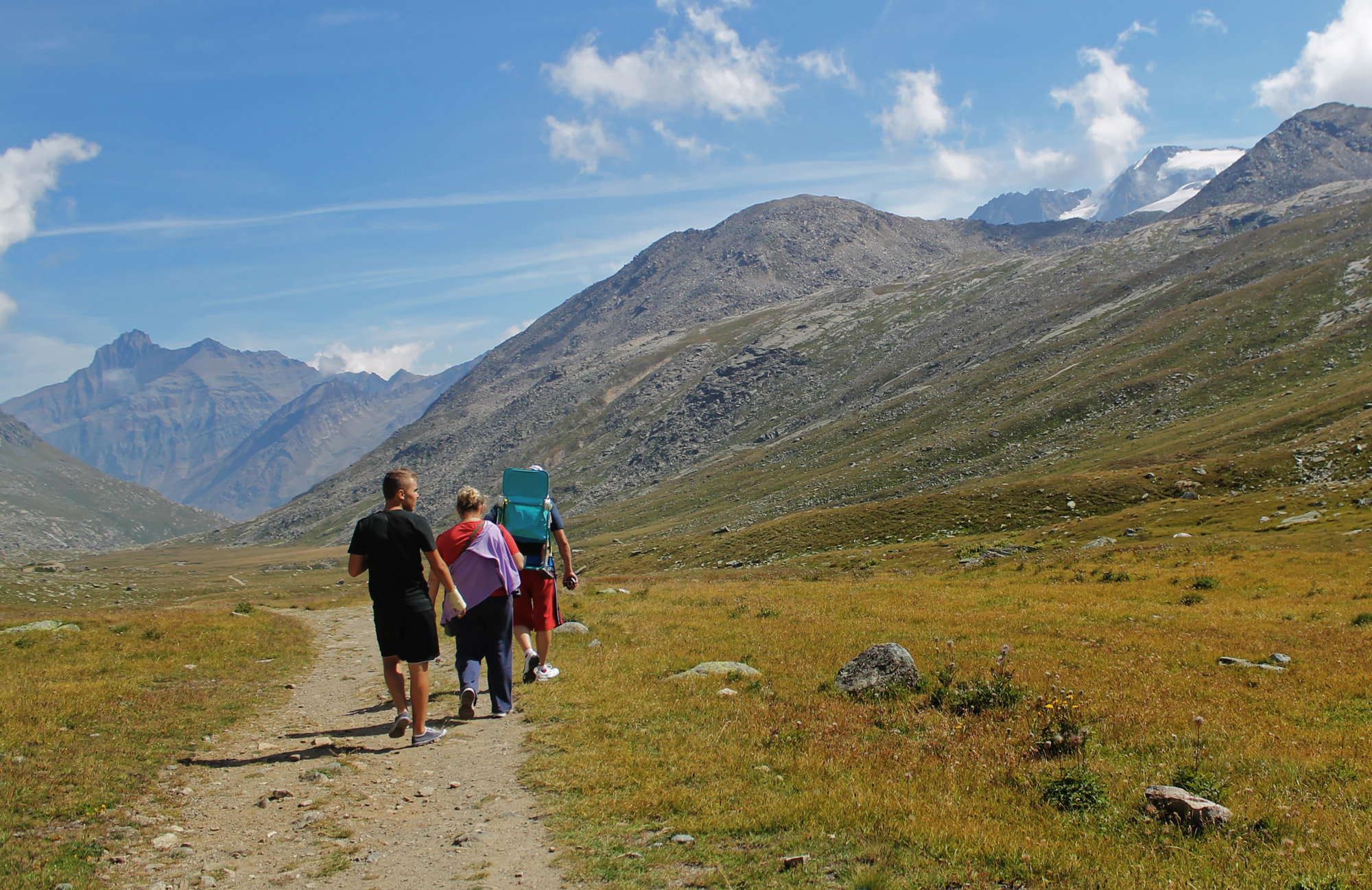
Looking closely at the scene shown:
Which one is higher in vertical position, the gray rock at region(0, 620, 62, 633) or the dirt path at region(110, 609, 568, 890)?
the gray rock at region(0, 620, 62, 633)

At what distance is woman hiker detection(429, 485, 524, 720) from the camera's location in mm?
12617

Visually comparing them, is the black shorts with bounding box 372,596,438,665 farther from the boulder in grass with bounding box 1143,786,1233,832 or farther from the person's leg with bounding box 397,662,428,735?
the boulder in grass with bounding box 1143,786,1233,832

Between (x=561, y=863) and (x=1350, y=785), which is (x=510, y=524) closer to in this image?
(x=561, y=863)

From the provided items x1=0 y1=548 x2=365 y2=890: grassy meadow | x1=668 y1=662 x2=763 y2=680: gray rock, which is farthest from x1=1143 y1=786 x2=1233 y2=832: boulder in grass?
x1=0 y1=548 x2=365 y2=890: grassy meadow

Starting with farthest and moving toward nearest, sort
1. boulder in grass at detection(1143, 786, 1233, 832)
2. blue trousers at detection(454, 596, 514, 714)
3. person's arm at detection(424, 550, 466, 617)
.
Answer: blue trousers at detection(454, 596, 514, 714) → person's arm at detection(424, 550, 466, 617) → boulder in grass at detection(1143, 786, 1233, 832)

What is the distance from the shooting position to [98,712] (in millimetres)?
12586

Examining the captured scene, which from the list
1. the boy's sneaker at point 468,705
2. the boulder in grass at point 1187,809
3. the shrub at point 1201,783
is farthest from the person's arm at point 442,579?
the shrub at point 1201,783

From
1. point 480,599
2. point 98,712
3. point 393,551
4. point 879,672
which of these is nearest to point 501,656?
point 480,599

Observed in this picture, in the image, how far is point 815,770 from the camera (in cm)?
881

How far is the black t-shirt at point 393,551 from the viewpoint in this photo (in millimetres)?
11242

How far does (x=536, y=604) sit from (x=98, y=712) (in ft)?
25.1

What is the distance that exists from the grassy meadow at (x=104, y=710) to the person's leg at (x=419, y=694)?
3.31 metres

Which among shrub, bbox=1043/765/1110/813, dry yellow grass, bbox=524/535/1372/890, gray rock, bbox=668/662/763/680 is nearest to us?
dry yellow grass, bbox=524/535/1372/890

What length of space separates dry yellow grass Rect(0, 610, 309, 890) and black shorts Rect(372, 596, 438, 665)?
343cm
